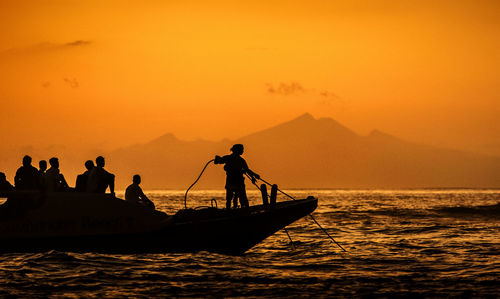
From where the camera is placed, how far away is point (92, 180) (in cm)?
1912

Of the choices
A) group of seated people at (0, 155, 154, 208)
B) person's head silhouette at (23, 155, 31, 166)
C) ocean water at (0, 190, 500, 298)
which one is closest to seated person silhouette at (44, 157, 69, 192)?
group of seated people at (0, 155, 154, 208)

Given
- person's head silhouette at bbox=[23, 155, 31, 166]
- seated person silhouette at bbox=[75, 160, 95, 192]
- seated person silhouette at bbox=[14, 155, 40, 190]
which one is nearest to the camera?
person's head silhouette at bbox=[23, 155, 31, 166]

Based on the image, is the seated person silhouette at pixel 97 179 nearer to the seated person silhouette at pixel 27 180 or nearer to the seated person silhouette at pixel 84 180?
the seated person silhouette at pixel 84 180

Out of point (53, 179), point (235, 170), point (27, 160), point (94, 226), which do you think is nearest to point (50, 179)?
point (53, 179)

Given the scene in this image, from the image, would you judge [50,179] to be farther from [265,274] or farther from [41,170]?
[265,274]

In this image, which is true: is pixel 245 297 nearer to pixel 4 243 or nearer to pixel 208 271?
pixel 208 271

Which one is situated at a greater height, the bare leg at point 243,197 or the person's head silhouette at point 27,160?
the person's head silhouette at point 27,160

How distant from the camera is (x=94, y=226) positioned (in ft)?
61.4

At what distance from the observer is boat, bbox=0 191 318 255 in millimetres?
18531

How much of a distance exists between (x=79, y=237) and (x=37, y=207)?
1268 millimetres

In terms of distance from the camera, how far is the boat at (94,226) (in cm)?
1853

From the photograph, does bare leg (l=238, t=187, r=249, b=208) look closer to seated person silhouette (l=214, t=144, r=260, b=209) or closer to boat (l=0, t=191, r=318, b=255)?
seated person silhouette (l=214, t=144, r=260, b=209)

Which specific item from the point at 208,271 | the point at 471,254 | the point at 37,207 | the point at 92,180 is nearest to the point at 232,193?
the point at 208,271

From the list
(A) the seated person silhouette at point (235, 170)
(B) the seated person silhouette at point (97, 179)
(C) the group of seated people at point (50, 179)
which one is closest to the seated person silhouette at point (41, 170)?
(C) the group of seated people at point (50, 179)
